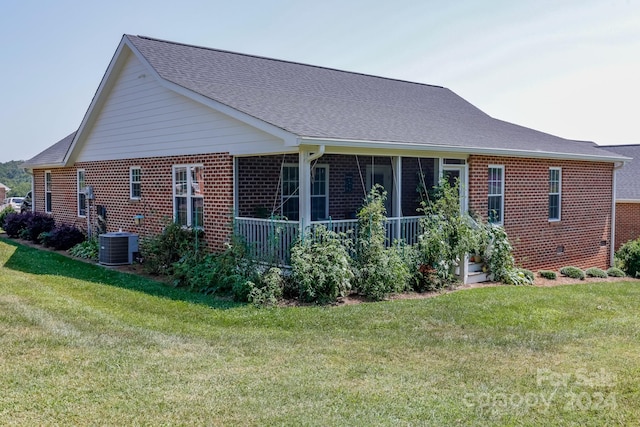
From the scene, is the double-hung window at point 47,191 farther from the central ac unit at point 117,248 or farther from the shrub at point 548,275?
the shrub at point 548,275

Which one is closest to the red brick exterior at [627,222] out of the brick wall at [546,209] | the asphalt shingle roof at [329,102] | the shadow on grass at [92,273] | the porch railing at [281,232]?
the brick wall at [546,209]

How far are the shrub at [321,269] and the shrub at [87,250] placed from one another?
7.52m

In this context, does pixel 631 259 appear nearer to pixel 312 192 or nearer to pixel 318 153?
pixel 312 192

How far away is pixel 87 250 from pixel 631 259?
1523cm

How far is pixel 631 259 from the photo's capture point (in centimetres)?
1543

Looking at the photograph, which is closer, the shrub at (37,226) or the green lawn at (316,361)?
the green lawn at (316,361)

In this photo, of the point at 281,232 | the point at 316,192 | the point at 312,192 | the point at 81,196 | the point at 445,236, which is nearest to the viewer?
the point at 281,232

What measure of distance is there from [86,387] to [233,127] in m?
6.78

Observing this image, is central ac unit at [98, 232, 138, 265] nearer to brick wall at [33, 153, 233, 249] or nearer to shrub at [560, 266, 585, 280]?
brick wall at [33, 153, 233, 249]

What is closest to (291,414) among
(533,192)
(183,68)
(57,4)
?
(183,68)

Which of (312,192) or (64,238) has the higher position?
(312,192)

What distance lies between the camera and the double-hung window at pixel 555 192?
48.2ft

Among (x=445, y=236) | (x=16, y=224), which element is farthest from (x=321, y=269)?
(x=16, y=224)

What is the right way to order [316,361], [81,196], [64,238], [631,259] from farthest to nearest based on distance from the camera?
[81,196] < [64,238] < [631,259] < [316,361]
